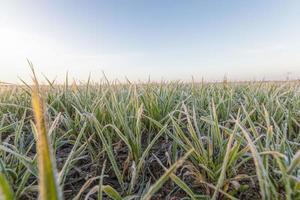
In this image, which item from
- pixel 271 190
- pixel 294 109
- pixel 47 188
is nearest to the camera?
pixel 47 188

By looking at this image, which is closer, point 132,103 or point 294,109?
point 132,103

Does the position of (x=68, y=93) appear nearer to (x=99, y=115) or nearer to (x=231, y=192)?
(x=99, y=115)

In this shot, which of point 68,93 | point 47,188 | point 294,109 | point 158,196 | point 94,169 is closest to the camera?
point 47,188

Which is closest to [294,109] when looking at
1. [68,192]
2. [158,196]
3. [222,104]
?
[222,104]

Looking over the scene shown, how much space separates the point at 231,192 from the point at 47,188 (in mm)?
586

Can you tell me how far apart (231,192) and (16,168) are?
632mm

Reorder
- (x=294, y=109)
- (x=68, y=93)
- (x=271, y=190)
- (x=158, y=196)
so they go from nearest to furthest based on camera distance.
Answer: (x=271, y=190) < (x=158, y=196) < (x=294, y=109) < (x=68, y=93)

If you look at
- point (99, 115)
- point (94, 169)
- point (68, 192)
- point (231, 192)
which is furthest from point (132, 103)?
point (231, 192)

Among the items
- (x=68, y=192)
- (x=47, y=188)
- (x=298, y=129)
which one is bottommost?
(x=68, y=192)

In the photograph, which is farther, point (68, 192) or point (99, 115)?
point (99, 115)

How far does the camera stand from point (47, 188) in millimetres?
284

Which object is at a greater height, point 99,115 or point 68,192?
point 99,115

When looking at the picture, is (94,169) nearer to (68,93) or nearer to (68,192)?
(68,192)

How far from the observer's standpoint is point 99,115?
1.22 metres
